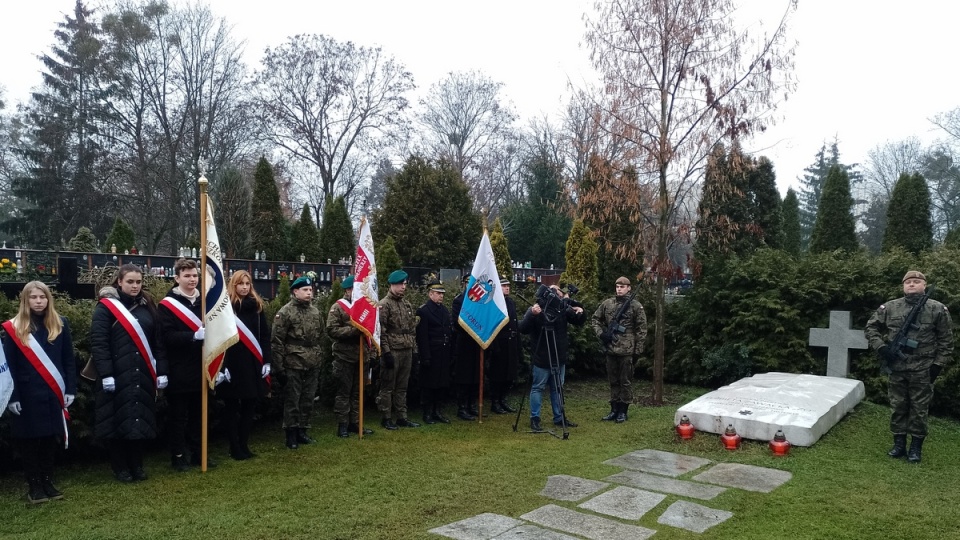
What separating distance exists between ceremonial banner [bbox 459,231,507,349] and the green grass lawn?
1212 mm

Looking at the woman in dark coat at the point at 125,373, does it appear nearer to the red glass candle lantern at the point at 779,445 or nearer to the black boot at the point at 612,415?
the black boot at the point at 612,415

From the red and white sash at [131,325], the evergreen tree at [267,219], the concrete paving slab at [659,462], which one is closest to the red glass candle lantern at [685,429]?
the concrete paving slab at [659,462]

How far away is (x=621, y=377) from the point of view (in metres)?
7.88

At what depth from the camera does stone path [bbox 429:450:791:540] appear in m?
3.92

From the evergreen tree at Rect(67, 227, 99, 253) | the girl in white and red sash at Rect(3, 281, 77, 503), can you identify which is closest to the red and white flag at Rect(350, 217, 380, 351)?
the girl in white and red sash at Rect(3, 281, 77, 503)

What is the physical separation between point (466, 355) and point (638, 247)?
3.30m

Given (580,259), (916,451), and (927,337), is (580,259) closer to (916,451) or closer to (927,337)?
(927,337)

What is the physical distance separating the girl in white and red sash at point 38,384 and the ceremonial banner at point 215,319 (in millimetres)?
974

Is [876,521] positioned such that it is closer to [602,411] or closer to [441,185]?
[602,411]

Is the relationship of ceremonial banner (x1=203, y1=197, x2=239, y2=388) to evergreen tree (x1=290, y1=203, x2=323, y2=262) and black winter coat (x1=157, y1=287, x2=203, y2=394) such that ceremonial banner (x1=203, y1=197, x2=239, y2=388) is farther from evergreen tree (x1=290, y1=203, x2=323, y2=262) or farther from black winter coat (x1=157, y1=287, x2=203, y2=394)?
evergreen tree (x1=290, y1=203, x2=323, y2=262)

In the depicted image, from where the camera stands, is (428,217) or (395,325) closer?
(395,325)

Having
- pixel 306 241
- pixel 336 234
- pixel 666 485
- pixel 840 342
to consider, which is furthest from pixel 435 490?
pixel 336 234

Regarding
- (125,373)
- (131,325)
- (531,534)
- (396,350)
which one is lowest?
(531,534)

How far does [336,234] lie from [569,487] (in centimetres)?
2457
